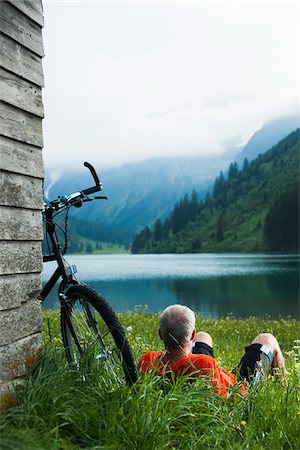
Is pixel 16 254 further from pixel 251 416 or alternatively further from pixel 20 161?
pixel 251 416

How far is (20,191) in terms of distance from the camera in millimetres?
5168

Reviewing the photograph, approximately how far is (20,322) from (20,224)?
839mm

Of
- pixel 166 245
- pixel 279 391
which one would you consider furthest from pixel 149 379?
pixel 166 245

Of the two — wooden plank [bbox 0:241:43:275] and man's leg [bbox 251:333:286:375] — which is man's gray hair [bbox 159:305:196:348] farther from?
man's leg [bbox 251:333:286:375]

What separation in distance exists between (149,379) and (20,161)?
2.19 metres

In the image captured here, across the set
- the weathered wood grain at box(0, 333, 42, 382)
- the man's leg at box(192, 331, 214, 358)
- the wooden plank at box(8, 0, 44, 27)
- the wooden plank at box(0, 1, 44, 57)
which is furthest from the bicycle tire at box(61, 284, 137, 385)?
the wooden plank at box(8, 0, 44, 27)

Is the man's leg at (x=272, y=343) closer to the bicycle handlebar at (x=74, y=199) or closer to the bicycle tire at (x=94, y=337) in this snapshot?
the bicycle tire at (x=94, y=337)

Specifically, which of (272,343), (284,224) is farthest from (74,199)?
(284,224)

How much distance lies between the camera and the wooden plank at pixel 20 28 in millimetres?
5031

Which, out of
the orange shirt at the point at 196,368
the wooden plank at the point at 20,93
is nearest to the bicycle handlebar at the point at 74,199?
the wooden plank at the point at 20,93

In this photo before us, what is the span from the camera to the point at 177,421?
4.83 meters

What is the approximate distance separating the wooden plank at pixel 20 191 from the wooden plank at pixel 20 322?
2.88ft

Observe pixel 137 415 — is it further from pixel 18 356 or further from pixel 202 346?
pixel 202 346

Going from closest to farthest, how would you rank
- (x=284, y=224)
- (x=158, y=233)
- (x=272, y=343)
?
(x=272, y=343) → (x=284, y=224) → (x=158, y=233)
